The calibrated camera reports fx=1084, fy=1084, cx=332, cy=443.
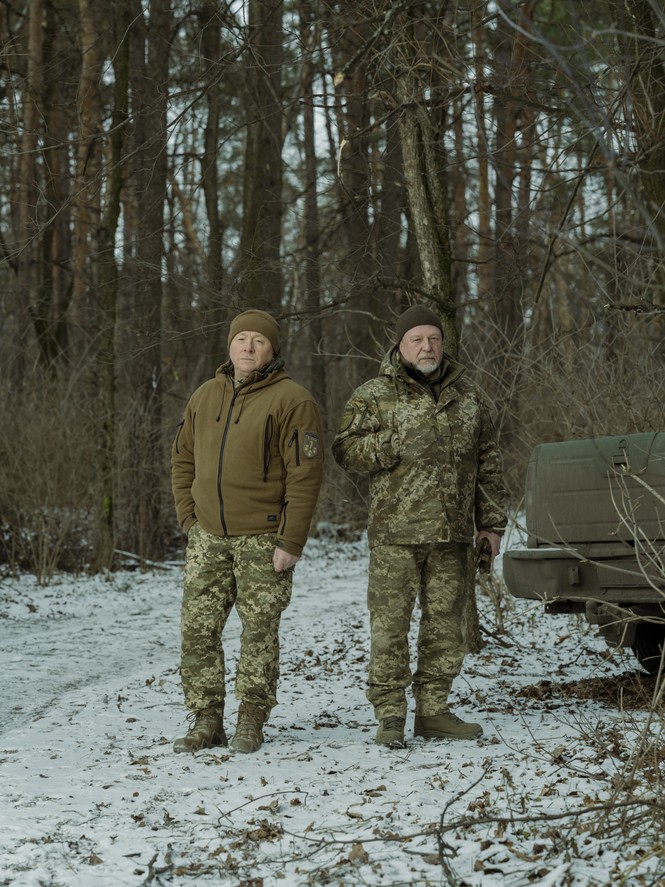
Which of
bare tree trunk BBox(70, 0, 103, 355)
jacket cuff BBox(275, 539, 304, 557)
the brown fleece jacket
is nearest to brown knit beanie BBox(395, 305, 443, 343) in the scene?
the brown fleece jacket

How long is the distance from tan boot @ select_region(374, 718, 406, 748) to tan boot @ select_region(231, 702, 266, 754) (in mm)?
597

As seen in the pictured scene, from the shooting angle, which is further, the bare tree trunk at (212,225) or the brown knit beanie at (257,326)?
the bare tree trunk at (212,225)

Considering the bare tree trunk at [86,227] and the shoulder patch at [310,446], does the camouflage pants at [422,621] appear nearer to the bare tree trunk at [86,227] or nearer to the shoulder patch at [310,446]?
the shoulder patch at [310,446]

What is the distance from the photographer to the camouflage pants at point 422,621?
548 centimetres

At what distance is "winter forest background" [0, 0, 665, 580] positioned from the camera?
6.09 meters

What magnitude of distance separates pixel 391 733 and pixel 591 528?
1.54m

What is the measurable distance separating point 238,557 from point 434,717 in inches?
52.3

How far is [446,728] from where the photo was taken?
5.55 m

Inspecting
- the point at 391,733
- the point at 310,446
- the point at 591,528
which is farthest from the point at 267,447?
the point at 591,528

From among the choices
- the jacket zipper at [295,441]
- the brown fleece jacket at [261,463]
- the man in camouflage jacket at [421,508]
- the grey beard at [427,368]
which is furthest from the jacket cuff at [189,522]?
the grey beard at [427,368]

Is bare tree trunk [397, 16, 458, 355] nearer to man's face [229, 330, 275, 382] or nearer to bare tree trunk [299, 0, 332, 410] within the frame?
bare tree trunk [299, 0, 332, 410]

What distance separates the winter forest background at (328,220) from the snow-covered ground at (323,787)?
5.94 feet

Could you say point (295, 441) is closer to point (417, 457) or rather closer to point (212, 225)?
point (417, 457)

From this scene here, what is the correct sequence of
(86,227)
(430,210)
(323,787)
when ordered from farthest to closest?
(86,227)
(430,210)
(323,787)
